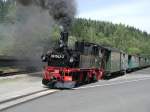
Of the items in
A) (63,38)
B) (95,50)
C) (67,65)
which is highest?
(63,38)

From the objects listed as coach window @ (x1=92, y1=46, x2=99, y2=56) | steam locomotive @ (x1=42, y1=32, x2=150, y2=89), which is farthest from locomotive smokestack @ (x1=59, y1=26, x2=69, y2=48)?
coach window @ (x1=92, y1=46, x2=99, y2=56)

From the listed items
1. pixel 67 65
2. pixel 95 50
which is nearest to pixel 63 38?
pixel 67 65

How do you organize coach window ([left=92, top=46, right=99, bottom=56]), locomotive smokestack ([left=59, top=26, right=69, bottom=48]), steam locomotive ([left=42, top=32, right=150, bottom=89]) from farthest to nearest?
coach window ([left=92, top=46, right=99, bottom=56]), locomotive smokestack ([left=59, top=26, right=69, bottom=48]), steam locomotive ([left=42, top=32, right=150, bottom=89])

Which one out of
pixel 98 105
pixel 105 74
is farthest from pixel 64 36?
pixel 105 74

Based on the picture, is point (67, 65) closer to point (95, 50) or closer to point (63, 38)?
point (63, 38)

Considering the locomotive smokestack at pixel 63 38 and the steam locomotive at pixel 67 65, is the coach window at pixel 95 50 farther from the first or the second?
the locomotive smokestack at pixel 63 38

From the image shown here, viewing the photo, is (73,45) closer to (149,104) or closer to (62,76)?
(62,76)

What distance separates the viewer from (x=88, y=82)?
85.5 feet

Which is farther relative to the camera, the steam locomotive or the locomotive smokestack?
the locomotive smokestack

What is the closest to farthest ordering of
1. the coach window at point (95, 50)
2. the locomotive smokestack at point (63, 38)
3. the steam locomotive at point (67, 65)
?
the steam locomotive at point (67, 65), the locomotive smokestack at point (63, 38), the coach window at point (95, 50)

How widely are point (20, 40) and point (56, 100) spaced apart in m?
36.7

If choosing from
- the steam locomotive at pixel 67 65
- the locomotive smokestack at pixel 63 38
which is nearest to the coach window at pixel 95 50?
the steam locomotive at pixel 67 65

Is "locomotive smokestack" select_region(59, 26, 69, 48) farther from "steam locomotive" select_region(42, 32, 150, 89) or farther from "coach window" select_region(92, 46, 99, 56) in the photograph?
"coach window" select_region(92, 46, 99, 56)

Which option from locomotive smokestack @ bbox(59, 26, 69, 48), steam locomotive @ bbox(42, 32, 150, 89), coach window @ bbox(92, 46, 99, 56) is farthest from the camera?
coach window @ bbox(92, 46, 99, 56)
